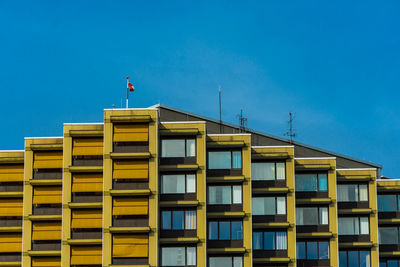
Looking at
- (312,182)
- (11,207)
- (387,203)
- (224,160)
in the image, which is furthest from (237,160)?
(11,207)

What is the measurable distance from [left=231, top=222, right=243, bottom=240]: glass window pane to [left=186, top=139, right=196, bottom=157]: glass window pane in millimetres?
8846

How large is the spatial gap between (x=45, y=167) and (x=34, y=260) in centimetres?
1018

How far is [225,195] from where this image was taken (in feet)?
314

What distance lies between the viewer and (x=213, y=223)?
95.5 metres

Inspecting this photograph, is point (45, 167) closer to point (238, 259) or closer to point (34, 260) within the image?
point (34, 260)

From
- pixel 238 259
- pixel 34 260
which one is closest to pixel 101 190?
pixel 34 260

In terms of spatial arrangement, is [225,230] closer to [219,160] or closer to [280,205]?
[280,205]

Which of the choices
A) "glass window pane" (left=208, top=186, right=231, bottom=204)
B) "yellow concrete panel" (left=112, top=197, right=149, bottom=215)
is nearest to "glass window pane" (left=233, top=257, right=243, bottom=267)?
"glass window pane" (left=208, top=186, right=231, bottom=204)

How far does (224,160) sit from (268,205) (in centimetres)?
732

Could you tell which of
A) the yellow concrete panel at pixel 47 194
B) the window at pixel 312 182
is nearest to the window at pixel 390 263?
the window at pixel 312 182

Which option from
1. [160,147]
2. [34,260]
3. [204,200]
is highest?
[160,147]

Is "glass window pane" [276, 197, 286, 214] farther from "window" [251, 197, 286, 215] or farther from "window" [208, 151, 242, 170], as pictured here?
"window" [208, 151, 242, 170]

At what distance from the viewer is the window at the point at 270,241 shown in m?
97.1

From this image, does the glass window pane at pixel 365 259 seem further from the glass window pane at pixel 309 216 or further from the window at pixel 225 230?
the window at pixel 225 230
